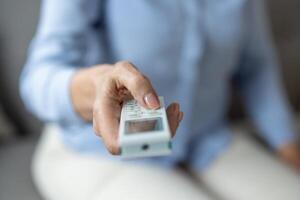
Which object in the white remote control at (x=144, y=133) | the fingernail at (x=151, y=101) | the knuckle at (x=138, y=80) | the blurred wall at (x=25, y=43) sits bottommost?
the blurred wall at (x=25, y=43)

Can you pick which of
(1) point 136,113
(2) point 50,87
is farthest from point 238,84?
(1) point 136,113

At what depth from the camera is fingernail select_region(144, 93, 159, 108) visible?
10.3 inches

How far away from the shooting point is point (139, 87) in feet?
0.87

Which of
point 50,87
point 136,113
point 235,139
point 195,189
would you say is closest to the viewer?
point 136,113

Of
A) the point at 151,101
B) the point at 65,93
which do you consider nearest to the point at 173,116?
the point at 151,101

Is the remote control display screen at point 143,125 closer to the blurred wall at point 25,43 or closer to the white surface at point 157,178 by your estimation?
the white surface at point 157,178

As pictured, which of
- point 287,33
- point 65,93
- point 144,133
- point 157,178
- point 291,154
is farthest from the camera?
point 287,33

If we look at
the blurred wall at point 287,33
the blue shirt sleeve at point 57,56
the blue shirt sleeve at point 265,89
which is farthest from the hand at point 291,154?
the blue shirt sleeve at point 57,56

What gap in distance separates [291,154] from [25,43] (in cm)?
45

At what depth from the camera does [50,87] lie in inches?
16.7

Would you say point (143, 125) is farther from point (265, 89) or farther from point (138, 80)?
point (265, 89)

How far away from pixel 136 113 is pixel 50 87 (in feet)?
0.63

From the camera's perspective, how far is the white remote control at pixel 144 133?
227mm

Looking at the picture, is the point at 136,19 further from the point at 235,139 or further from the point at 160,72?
the point at 235,139
